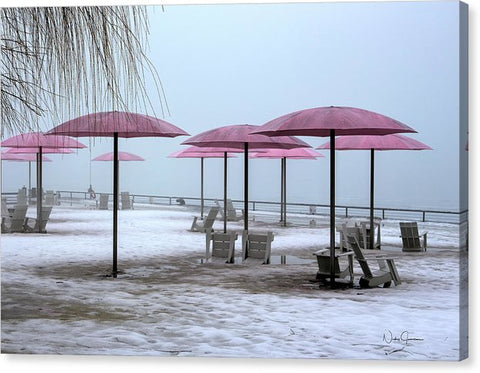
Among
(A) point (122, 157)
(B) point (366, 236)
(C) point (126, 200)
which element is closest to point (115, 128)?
(A) point (122, 157)

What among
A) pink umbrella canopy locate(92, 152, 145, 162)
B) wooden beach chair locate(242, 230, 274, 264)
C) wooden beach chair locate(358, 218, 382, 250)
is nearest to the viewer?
pink umbrella canopy locate(92, 152, 145, 162)

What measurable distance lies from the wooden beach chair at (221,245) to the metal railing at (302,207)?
0.58 metres

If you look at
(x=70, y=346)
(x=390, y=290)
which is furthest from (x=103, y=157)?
(x=390, y=290)

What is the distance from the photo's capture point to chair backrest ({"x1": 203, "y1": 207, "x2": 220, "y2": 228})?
29.4 feet

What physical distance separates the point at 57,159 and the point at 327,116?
2896mm

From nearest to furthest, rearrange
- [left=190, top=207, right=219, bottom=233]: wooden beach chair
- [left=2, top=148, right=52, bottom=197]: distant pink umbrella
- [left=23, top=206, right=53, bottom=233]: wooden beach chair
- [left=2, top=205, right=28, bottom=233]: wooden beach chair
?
[left=2, top=148, right=52, bottom=197]: distant pink umbrella → [left=2, top=205, right=28, bottom=233]: wooden beach chair → [left=23, top=206, right=53, bottom=233]: wooden beach chair → [left=190, top=207, right=219, bottom=233]: wooden beach chair

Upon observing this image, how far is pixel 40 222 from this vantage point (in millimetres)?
9148

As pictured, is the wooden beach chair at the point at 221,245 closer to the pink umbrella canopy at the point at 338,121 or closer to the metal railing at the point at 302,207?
the metal railing at the point at 302,207

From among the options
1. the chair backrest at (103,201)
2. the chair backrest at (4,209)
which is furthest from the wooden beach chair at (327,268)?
the chair backrest at (4,209)

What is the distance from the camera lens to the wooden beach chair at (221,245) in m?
9.62

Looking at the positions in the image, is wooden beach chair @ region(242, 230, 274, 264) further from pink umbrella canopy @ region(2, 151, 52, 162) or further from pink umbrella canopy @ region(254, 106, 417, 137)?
pink umbrella canopy @ region(2, 151, 52, 162)

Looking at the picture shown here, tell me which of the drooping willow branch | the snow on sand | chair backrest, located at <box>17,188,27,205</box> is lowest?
the snow on sand

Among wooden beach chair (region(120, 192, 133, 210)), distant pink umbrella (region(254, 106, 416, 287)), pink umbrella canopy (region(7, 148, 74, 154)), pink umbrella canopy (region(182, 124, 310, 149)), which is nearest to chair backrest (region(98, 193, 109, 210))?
wooden beach chair (region(120, 192, 133, 210))

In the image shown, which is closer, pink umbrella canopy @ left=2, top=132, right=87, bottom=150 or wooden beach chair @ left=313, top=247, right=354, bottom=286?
pink umbrella canopy @ left=2, top=132, right=87, bottom=150
